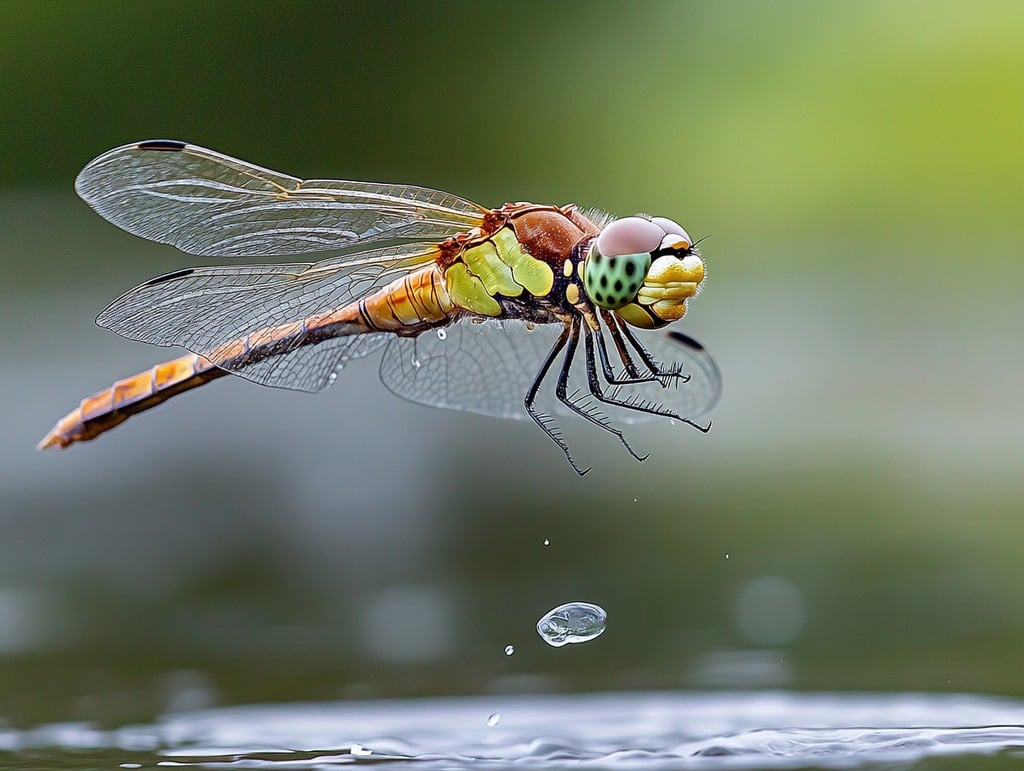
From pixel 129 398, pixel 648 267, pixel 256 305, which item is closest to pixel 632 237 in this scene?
pixel 648 267

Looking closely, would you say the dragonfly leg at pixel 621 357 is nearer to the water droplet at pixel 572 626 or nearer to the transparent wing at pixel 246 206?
the transparent wing at pixel 246 206

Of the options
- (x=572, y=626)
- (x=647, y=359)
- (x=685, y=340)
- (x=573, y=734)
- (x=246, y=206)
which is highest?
(x=246, y=206)

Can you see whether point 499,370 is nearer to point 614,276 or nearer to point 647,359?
point 647,359

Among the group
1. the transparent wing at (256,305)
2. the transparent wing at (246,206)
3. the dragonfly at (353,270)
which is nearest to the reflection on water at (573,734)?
the dragonfly at (353,270)

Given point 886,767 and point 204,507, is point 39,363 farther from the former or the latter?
point 886,767

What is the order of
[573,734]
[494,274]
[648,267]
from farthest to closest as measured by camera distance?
[573,734] < [494,274] < [648,267]
